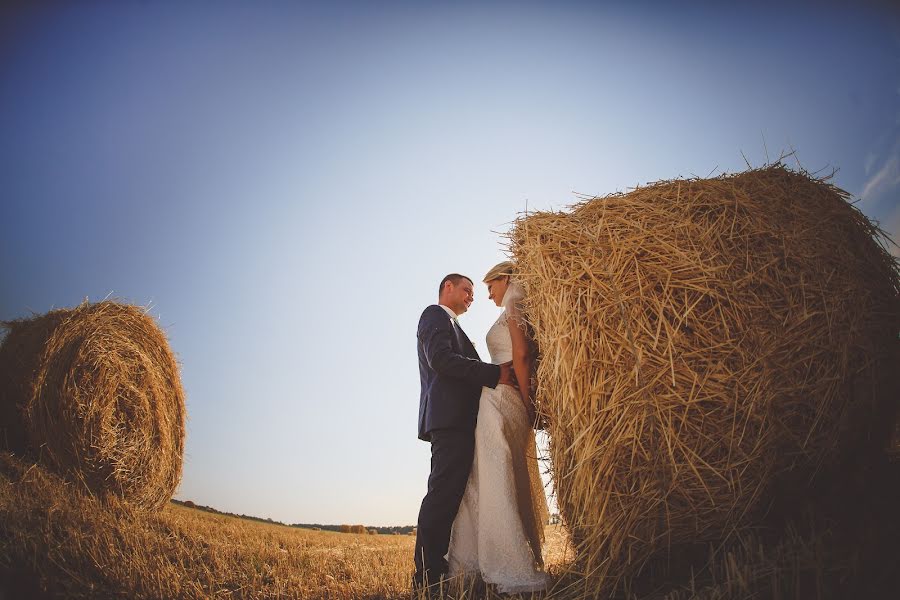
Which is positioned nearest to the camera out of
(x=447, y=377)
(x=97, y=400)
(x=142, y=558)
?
(x=142, y=558)

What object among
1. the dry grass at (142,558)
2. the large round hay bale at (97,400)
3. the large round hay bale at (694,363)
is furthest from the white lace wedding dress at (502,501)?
the large round hay bale at (97,400)

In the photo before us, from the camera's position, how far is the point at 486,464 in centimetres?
375

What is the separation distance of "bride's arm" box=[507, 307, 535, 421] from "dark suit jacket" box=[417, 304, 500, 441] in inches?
9.6

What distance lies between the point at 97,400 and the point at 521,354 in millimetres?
6012

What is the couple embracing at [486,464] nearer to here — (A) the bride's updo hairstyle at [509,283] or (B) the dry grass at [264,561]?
(A) the bride's updo hairstyle at [509,283]

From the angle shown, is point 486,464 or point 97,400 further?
point 97,400

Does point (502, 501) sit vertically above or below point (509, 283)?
below

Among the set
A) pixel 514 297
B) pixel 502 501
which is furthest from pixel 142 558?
pixel 514 297

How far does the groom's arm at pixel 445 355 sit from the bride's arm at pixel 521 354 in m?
0.24

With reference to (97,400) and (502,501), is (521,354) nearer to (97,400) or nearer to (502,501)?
(502,501)

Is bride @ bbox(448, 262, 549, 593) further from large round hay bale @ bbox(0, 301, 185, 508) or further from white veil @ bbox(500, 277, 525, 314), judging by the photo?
large round hay bale @ bbox(0, 301, 185, 508)

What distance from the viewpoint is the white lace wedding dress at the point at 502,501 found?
3490 mm

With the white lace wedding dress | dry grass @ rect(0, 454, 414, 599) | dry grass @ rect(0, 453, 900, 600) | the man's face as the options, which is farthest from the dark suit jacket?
dry grass @ rect(0, 454, 414, 599)

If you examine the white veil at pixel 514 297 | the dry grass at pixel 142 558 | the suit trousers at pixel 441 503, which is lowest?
the dry grass at pixel 142 558
